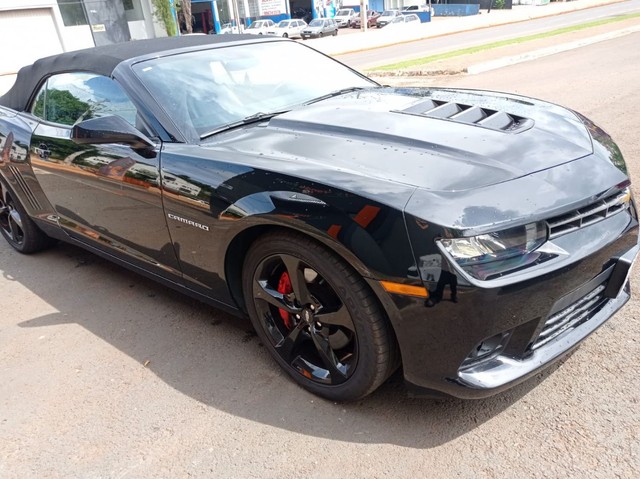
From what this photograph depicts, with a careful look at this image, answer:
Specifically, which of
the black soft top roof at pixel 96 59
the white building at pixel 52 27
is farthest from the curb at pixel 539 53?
the white building at pixel 52 27

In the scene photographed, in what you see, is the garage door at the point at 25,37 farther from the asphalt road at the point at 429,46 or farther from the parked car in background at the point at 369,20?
the parked car in background at the point at 369,20

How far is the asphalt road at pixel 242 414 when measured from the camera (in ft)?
6.95

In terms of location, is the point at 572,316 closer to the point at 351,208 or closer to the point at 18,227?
the point at 351,208

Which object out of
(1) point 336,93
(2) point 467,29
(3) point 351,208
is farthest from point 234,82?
(2) point 467,29

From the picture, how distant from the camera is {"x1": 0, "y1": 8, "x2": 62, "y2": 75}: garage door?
99.2 ft

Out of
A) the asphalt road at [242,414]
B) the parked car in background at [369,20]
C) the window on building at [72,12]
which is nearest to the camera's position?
the asphalt road at [242,414]

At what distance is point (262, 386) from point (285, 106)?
166 centimetres

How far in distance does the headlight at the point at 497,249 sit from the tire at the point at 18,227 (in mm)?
3798

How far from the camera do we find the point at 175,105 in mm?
2938

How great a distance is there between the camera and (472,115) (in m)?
2.72

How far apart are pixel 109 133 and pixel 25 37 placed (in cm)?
3471

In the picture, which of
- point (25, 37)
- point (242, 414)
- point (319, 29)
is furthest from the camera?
point (319, 29)

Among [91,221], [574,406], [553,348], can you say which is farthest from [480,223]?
[91,221]

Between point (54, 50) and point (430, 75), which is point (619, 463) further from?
point (54, 50)
